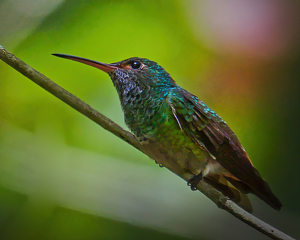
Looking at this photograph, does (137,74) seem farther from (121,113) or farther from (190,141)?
(190,141)

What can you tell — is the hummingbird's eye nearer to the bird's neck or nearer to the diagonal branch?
the bird's neck

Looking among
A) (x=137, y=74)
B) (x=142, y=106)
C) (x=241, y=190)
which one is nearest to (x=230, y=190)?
(x=241, y=190)

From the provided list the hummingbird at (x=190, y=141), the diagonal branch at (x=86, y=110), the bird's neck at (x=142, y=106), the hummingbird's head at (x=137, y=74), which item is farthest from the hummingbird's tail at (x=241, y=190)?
the hummingbird's head at (x=137, y=74)

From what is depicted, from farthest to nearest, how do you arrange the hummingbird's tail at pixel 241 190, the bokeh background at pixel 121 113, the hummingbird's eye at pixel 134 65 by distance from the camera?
the hummingbird's eye at pixel 134 65 → the bokeh background at pixel 121 113 → the hummingbird's tail at pixel 241 190

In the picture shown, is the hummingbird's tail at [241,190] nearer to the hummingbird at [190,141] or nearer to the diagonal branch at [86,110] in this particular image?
the hummingbird at [190,141]

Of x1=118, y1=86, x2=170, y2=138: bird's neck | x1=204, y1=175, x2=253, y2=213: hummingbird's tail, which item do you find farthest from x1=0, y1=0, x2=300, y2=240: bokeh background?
x1=118, y1=86, x2=170, y2=138: bird's neck

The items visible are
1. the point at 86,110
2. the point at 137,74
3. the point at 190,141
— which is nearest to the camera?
the point at 86,110
